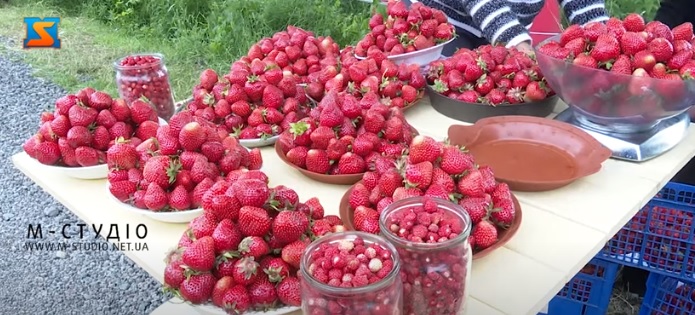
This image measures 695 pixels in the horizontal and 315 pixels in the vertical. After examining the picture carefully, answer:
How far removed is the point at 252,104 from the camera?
160cm

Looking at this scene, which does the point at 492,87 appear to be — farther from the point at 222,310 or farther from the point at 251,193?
the point at 222,310

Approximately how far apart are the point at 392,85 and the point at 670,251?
34.3 inches

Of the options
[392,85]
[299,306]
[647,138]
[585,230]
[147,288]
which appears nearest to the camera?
[299,306]

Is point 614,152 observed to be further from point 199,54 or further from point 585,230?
point 199,54

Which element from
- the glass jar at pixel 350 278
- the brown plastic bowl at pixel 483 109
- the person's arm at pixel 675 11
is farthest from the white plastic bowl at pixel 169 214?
the person's arm at pixel 675 11

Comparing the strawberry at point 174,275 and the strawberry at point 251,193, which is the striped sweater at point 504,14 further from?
the strawberry at point 174,275

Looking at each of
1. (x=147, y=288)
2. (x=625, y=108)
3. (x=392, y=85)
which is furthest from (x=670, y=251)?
(x=147, y=288)

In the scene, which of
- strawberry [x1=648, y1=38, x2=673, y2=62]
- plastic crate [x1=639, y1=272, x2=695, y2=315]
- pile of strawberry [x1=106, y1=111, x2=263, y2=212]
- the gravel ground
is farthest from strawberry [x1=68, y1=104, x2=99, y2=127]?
plastic crate [x1=639, y1=272, x2=695, y2=315]

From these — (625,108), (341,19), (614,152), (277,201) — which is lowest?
(341,19)

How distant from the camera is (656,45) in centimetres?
145

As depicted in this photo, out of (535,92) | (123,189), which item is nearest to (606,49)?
(535,92)

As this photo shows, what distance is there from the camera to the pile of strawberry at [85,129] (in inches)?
55.7

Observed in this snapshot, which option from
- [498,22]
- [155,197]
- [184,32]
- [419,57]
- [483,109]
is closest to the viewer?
[155,197]

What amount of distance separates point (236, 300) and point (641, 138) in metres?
1.13
